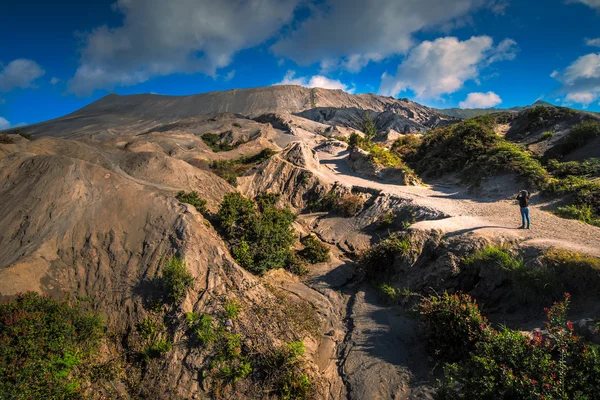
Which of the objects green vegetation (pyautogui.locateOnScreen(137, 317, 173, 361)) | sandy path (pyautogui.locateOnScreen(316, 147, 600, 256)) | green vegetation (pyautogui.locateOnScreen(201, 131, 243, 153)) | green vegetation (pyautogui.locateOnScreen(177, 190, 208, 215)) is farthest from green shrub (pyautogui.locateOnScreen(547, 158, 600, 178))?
green vegetation (pyautogui.locateOnScreen(201, 131, 243, 153))

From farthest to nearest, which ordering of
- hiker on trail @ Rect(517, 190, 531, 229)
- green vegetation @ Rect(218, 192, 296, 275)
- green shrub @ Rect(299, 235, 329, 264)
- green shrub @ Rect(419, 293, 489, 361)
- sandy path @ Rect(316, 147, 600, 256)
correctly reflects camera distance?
green shrub @ Rect(299, 235, 329, 264) → green vegetation @ Rect(218, 192, 296, 275) → hiker on trail @ Rect(517, 190, 531, 229) → sandy path @ Rect(316, 147, 600, 256) → green shrub @ Rect(419, 293, 489, 361)

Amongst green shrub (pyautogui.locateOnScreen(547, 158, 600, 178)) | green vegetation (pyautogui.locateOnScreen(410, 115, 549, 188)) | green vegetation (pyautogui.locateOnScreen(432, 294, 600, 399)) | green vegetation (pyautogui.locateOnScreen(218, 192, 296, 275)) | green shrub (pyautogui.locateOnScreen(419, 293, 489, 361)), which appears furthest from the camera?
green vegetation (pyautogui.locateOnScreen(410, 115, 549, 188))

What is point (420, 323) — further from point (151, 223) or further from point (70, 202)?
point (70, 202)

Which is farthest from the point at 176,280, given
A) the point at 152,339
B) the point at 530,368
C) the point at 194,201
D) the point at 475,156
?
the point at 475,156

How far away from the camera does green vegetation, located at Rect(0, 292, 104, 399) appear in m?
6.64

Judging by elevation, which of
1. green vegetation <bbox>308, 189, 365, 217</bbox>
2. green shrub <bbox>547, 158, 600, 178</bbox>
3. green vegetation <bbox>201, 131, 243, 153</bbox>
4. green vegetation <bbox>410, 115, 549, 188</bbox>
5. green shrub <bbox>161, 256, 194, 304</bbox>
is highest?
green vegetation <bbox>201, 131, 243, 153</bbox>

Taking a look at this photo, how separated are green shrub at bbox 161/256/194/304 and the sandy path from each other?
32.0 ft

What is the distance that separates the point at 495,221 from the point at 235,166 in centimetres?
2026

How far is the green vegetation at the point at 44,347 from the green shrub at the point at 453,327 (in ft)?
31.8

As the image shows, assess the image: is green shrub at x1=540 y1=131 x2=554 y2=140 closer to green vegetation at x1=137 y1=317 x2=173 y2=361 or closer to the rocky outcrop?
the rocky outcrop

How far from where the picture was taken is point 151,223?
11.3m

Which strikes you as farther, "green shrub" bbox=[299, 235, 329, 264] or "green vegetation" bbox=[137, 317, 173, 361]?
"green shrub" bbox=[299, 235, 329, 264]

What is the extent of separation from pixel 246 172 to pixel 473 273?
688 inches

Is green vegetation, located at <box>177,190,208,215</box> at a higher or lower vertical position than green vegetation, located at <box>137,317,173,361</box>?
higher
